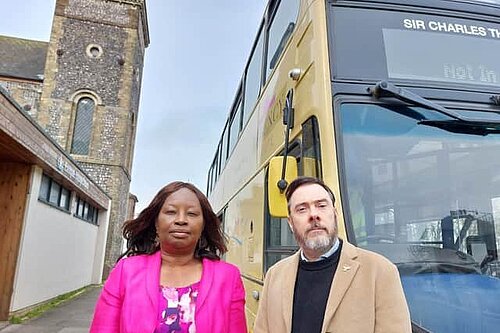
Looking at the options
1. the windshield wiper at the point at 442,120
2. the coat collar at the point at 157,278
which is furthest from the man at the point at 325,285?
the windshield wiper at the point at 442,120

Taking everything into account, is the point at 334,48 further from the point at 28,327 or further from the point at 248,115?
the point at 28,327

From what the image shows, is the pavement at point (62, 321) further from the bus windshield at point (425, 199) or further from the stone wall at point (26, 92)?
the stone wall at point (26, 92)

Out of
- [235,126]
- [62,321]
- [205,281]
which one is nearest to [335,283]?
[205,281]

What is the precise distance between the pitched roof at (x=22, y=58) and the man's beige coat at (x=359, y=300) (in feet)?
98.3

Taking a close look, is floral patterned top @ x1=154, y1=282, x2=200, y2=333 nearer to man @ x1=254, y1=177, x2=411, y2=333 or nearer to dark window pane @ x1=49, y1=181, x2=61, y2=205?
man @ x1=254, y1=177, x2=411, y2=333

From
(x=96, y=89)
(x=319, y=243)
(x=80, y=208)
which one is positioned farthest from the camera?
(x=96, y=89)

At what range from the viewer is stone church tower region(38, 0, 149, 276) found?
23953 millimetres

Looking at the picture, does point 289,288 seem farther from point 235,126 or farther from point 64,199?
point 64,199

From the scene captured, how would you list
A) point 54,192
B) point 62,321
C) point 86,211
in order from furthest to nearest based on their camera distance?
1. point 86,211
2. point 54,192
3. point 62,321

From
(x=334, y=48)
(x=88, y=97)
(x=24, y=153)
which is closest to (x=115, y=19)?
(x=88, y=97)

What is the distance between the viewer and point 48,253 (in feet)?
32.5

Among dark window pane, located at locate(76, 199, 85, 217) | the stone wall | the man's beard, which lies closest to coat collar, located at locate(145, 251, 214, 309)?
the man's beard

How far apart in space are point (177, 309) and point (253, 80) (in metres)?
3.57

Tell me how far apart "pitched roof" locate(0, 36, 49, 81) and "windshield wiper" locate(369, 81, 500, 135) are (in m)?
29.4
